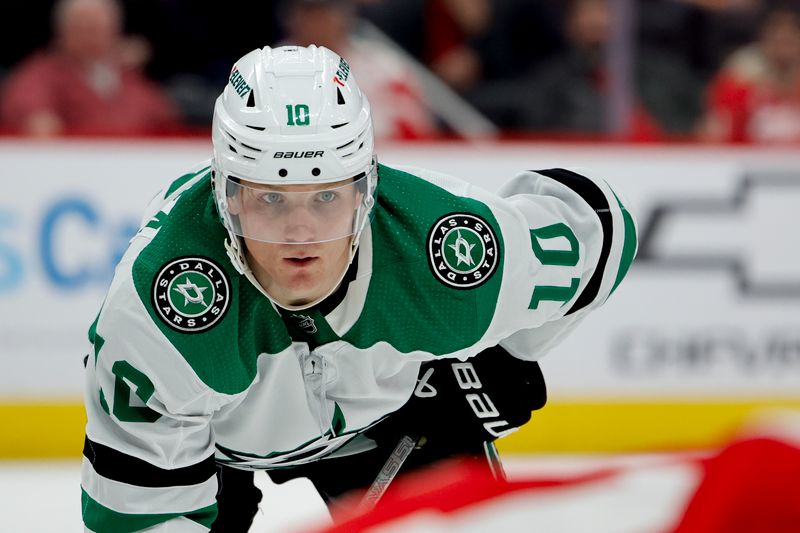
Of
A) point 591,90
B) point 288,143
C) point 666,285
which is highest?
point 288,143

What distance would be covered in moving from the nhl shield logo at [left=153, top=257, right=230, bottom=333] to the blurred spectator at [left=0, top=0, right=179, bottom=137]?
255cm

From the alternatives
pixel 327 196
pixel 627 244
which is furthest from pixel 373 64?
pixel 327 196

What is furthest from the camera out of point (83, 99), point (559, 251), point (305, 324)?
point (83, 99)

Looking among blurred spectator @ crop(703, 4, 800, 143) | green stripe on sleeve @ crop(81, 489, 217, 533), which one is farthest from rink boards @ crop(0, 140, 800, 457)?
green stripe on sleeve @ crop(81, 489, 217, 533)

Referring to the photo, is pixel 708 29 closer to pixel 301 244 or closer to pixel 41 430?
pixel 41 430

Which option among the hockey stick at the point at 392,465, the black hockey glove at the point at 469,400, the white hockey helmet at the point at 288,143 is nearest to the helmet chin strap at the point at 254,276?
the white hockey helmet at the point at 288,143

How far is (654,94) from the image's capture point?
4.71m

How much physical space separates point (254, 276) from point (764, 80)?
11.0ft

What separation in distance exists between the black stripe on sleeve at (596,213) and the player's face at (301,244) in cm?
54

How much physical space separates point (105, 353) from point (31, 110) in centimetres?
270

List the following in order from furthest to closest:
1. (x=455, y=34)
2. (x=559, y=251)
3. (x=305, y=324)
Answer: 1. (x=455, y=34)
2. (x=559, y=251)
3. (x=305, y=324)

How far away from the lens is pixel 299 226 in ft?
6.32

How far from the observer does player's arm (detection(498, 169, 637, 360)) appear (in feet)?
7.29

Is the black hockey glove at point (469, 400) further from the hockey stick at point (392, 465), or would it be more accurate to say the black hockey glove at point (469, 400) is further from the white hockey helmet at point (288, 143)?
the white hockey helmet at point (288, 143)
